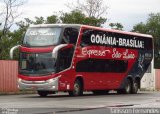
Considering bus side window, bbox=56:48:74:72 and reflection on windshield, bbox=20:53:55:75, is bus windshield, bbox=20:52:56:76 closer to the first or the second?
reflection on windshield, bbox=20:53:55:75

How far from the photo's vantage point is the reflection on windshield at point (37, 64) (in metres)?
28.8

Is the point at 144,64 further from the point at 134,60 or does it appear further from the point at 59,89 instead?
the point at 59,89

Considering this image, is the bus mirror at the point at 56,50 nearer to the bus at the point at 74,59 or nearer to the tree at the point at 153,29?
the bus at the point at 74,59

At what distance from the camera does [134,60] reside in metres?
36.2

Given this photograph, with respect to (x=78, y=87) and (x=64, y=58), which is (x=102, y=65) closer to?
(x=78, y=87)

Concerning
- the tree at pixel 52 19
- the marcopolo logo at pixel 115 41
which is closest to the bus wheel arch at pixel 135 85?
the marcopolo logo at pixel 115 41

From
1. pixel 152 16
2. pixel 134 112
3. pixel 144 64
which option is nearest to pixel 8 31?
pixel 144 64

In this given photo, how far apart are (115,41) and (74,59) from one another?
16.3 ft

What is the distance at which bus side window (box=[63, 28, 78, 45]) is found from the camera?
95.8ft

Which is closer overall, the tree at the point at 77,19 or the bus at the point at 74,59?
the bus at the point at 74,59

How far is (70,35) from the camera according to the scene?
1165 inches

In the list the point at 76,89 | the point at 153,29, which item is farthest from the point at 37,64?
the point at 153,29

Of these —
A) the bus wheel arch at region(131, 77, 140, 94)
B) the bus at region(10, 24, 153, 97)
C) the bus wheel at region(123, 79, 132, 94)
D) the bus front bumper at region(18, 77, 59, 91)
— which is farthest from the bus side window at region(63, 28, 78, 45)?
the bus wheel arch at region(131, 77, 140, 94)

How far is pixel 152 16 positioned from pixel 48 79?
278ft
